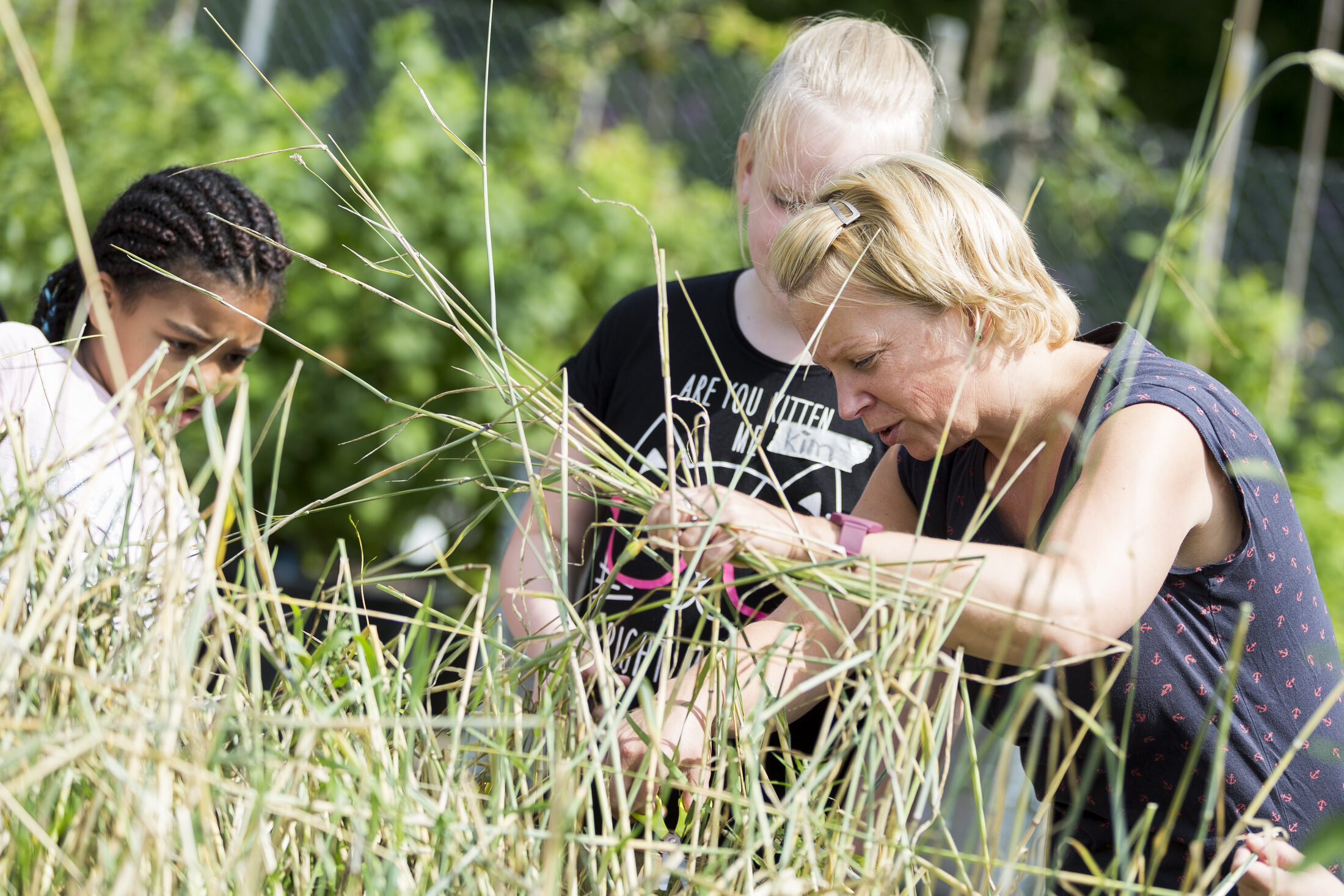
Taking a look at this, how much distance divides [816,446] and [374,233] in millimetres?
1800

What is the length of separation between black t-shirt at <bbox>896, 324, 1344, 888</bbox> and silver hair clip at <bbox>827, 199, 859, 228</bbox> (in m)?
0.25

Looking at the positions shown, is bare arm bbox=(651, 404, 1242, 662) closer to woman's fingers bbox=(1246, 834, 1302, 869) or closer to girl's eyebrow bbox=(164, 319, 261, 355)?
woman's fingers bbox=(1246, 834, 1302, 869)

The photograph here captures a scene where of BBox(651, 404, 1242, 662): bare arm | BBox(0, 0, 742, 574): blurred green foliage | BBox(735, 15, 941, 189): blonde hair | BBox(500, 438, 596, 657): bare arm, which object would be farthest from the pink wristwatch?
BBox(0, 0, 742, 574): blurred green foliage

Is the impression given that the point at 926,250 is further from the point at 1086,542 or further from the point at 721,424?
the point at 721,424

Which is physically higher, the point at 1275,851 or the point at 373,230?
the point at 373,230

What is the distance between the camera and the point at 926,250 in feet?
3.12

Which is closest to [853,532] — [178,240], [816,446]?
[816,446]

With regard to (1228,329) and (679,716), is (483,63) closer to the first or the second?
(1228,329)

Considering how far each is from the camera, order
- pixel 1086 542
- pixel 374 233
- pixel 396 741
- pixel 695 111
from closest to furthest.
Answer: pixel 396 741 < pixel 1086 542 < pixel 374 233 < pixel 695 111

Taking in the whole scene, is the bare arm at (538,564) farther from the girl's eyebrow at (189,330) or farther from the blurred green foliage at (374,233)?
the blurred green foliage at (374,233)

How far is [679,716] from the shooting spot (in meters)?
1.00

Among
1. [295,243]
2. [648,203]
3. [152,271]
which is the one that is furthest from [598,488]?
[648,203]

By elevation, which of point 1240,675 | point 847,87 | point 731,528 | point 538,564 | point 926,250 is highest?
point 847,87

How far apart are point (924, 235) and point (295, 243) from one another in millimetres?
2058
